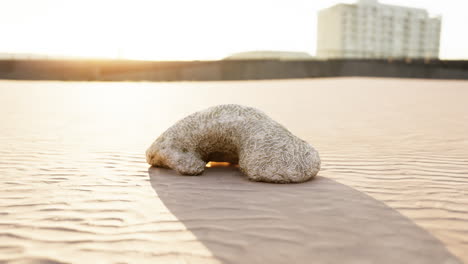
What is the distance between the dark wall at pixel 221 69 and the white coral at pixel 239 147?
72.8ft

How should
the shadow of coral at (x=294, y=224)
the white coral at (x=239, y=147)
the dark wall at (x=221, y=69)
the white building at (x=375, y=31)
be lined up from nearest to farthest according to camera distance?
the shadow of coral at (x=294, y=224) < the white coral at (x=239, y=147) < the dark wall at (x=221, y=69) < the white building at (x=375, y=31)

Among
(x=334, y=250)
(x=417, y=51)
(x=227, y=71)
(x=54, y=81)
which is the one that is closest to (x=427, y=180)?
(x=334, y=250)

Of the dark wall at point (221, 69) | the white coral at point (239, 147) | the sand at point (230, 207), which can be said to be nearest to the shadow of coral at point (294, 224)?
the sand at point (230, 207)

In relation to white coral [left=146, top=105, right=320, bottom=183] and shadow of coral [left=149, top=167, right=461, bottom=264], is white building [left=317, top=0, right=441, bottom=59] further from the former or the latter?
shadow of coral [left=149, top=167, right=461, bottom=264]

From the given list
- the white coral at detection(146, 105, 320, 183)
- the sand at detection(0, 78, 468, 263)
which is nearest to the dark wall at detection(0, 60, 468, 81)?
the sand at detection(0, 78, 468, 263)

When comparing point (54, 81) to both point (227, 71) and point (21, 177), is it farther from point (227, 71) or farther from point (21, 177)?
point (21, 177)

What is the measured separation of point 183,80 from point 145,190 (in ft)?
76.7

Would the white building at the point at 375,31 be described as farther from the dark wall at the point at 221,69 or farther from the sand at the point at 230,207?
the sand at the point at 230,207

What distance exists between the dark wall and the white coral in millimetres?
22204

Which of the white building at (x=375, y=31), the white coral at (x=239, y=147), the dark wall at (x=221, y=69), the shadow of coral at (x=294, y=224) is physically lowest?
the shadow of coral at (x=294, y=224)

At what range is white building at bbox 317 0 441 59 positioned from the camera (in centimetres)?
6087

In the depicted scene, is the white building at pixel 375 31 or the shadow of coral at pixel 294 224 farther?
the white building at pixel 375 31

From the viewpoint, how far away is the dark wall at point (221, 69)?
24797 mm

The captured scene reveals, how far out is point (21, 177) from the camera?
435cm
